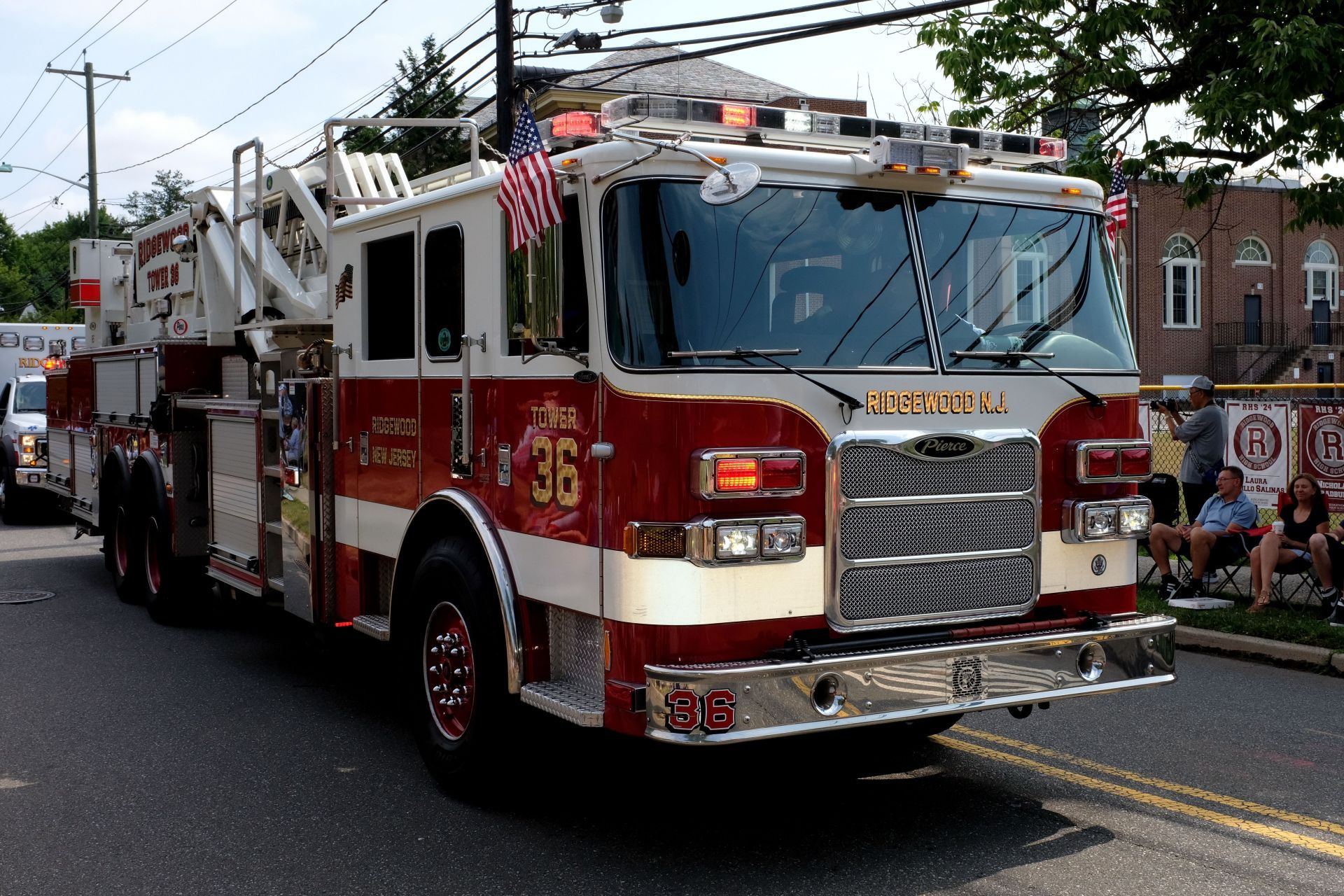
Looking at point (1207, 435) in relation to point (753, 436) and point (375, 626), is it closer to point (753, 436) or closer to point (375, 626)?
point (375, 626)

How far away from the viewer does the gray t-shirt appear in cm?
1142

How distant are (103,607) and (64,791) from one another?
517cm

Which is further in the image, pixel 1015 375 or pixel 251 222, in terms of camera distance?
pixel 251 222

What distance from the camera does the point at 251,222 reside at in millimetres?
9695

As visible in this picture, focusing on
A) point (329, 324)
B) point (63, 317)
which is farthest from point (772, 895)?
point (63, 317)

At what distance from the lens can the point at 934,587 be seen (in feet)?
16.7

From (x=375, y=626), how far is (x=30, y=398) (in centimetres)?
1493

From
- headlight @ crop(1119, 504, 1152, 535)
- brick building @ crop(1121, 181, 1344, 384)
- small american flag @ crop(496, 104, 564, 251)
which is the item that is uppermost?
brick building @ crop(1121, 181, 1344, 384)

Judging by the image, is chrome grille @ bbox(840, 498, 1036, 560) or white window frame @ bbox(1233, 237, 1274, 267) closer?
chrome grille @ bbox(840, 498, 1036, 560)

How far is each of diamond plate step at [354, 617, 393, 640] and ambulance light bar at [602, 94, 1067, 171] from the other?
101 inches

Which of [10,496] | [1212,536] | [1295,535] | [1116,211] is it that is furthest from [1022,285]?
[10,496]

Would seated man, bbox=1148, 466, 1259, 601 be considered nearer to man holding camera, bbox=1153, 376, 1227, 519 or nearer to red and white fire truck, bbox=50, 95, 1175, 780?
man holding camera, bbox=1153, 376, 1227, 519

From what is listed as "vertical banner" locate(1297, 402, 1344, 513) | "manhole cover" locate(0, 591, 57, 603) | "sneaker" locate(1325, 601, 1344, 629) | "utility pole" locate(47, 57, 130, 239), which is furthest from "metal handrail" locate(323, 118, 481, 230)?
"utility pole" locate(47, 57, 130, 239)

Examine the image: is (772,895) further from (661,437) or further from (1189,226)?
(1189,226)
